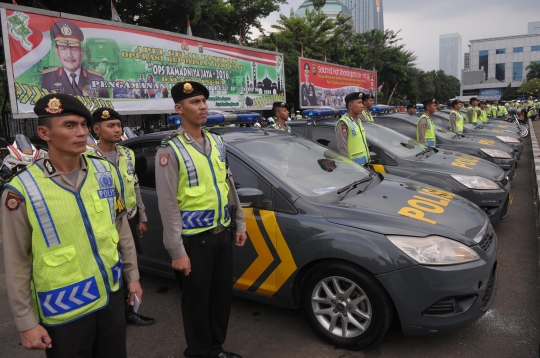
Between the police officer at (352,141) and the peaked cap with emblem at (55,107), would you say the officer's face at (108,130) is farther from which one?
the police officer at (352,141)

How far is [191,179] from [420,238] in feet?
4.86

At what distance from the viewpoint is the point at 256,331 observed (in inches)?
119

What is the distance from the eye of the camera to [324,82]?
56.4 feet

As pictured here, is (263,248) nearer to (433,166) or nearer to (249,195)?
(249,195)

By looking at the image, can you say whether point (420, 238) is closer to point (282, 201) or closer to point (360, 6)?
point (282, 201)

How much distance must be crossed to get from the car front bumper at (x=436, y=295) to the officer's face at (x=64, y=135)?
187 centimetres

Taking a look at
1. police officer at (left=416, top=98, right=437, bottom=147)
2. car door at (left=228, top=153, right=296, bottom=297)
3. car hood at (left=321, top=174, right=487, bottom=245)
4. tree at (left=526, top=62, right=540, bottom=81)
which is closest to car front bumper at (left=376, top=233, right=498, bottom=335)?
car hood at (left=321, top=174, right=487, bottom=245)

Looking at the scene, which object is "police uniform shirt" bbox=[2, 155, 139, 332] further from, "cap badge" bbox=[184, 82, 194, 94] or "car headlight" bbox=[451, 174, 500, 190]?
"car headlight" bbox=[451, 174, 500, 190]

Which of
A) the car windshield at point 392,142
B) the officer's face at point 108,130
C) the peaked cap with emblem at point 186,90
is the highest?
the peaked cap with emblem at point 186,90

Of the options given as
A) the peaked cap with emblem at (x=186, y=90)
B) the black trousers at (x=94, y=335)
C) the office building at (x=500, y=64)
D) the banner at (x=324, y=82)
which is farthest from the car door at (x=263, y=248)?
the office building at (x=500, y=64)

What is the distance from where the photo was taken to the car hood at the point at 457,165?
4969mm

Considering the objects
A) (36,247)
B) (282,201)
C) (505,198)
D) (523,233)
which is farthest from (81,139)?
(523,233)

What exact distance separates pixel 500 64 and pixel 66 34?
90.0 metres

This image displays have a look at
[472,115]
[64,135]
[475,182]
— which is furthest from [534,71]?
[64,135]
